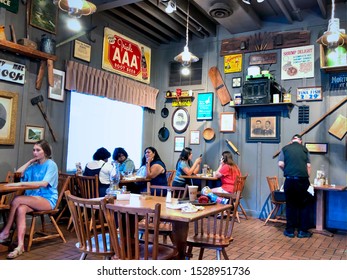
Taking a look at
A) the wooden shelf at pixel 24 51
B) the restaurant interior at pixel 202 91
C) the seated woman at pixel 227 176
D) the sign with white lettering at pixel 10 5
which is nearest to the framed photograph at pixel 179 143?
the restaurant interior at pixel 202 91

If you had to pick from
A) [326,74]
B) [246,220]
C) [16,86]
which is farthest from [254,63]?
[16,86]

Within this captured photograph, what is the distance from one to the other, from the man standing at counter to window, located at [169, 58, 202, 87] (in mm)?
2781

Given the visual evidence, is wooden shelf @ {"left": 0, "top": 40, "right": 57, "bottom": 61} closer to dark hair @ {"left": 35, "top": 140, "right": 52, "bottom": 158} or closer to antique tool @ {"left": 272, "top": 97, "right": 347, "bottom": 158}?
dark hair @ {"left": 35, "top": 140, "right": 52, "bottom": 158}

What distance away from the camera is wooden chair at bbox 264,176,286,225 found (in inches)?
206

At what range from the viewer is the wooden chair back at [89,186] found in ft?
13.3

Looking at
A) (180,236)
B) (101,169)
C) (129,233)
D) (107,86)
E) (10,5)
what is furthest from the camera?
(107,86)

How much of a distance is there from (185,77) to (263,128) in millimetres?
2049

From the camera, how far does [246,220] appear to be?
5.61 meters

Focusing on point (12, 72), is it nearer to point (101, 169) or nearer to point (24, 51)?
point (24, 51)

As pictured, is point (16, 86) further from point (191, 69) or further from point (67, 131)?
point (191, 69)

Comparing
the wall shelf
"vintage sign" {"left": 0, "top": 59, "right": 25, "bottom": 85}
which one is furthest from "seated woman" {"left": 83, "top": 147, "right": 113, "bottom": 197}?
the wall shelf

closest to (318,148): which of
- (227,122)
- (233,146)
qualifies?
(233,146)

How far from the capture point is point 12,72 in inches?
173

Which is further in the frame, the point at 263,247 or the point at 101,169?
the point at 101,169
